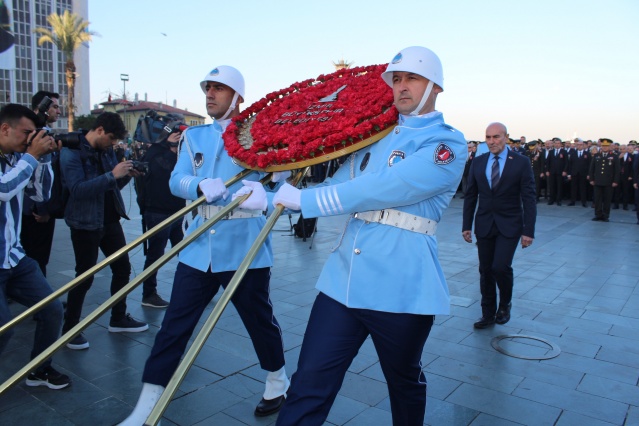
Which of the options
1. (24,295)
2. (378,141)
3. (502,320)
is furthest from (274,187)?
(502,320)

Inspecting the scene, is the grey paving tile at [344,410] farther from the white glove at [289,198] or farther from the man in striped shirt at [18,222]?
the man in striped shirt at [18,222]

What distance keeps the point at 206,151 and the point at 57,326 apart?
5.17 ft

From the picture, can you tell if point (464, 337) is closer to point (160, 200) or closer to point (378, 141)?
point (378, 141)

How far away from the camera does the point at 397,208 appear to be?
227cm

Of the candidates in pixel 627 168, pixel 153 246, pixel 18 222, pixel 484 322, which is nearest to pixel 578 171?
pixel 627 168

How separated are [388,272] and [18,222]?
98.9 inches

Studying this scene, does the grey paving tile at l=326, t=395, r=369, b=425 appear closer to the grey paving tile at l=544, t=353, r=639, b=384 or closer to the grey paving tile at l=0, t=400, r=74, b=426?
the grey paving tile at l=0, t=400, r=74, b=426

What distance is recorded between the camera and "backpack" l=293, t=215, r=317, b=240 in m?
9.43

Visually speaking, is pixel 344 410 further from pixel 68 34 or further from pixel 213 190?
pixel 68 34

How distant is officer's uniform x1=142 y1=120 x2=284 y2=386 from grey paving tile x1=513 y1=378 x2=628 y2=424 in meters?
1.78

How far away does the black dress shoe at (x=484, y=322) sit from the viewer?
4.88 metres

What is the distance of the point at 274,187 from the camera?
3240 millimetres

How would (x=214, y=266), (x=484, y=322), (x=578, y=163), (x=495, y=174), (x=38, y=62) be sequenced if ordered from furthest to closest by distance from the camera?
(x=38, y=62) → (x=578, y=163) → (x=495, y=174) → (x=484, y=322) → (x=214, y=266)

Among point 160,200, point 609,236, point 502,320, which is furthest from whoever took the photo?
point 609,236
